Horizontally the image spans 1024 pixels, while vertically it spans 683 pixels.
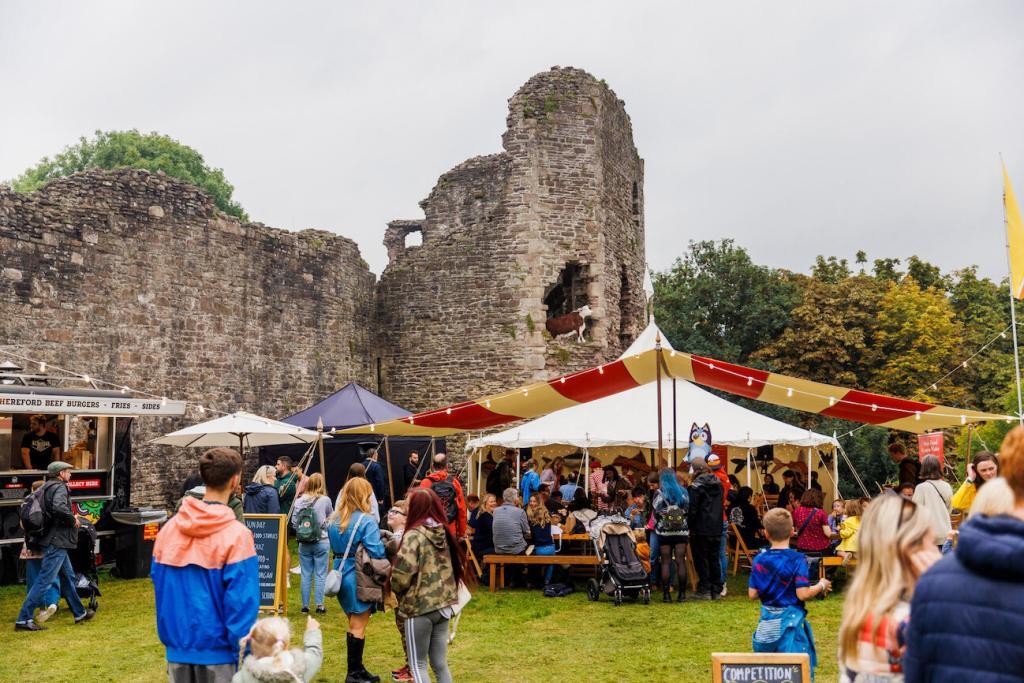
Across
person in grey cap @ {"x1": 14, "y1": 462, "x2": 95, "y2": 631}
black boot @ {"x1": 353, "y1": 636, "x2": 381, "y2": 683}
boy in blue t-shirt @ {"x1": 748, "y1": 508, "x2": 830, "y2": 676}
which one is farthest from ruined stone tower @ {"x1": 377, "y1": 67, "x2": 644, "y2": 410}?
boy in blue t-shirt @ {"x1": 748, "y1": 508, "x2": 830, "y2": 676}

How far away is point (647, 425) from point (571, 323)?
6.94m

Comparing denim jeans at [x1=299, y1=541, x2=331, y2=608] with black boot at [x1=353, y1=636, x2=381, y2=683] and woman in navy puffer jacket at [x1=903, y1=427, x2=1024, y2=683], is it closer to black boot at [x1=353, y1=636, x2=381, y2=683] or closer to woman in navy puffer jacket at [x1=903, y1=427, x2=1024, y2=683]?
black boot at [x1=353, y1=636, x2=381, y2=683]

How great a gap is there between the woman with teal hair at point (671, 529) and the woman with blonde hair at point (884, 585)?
6555mm

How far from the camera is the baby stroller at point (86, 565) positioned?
880cm

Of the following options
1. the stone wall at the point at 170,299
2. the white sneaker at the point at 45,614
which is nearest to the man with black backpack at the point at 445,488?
the white sneaker at the point at 45,614

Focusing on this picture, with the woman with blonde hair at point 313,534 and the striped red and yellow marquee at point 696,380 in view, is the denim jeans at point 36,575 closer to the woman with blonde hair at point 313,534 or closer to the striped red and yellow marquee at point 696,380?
the woman with blonde hair at point 313,534

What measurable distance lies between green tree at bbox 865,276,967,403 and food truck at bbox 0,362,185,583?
68.3ft

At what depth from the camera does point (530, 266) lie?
19.3 m

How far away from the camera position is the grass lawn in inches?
257

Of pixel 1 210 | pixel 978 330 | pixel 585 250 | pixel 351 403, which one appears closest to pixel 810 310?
pixel 978 330

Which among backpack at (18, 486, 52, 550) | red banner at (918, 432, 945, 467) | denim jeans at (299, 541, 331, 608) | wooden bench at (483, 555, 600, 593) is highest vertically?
red banner at (918, 432, 945, 467)

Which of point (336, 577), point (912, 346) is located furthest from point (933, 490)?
point (912, 346)

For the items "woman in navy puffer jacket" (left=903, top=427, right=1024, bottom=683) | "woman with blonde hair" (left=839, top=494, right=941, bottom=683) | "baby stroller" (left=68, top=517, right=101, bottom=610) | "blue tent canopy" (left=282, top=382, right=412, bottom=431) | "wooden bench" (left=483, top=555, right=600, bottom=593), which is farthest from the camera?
"blue tent canopy" (left=282, top=382, right=412, bottom=431)

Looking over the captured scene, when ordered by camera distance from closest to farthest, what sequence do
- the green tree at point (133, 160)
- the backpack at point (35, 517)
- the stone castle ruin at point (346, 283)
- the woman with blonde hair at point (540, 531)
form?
1. the backpack at point (35, 517)
2. the woman with blonde hair at point (540, 531)
3. the stone castle ruin at point (346, 283)
4. the green tree at point (133, 160)
